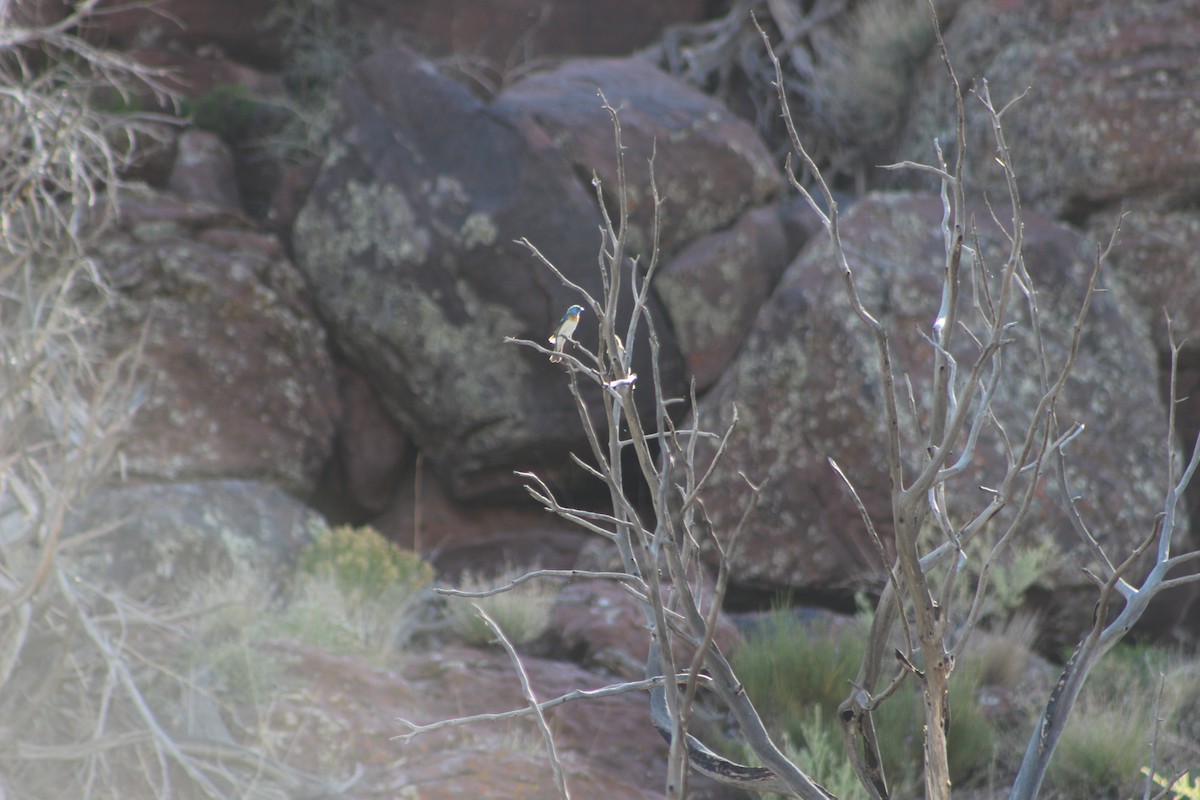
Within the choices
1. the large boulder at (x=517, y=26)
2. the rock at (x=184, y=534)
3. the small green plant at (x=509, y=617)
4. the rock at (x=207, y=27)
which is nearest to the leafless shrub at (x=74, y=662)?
the rock at (x=184, y=534)

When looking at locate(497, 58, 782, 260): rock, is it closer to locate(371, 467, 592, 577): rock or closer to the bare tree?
locate(371, 467, 592, 577): rock

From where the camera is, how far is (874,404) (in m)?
5.80

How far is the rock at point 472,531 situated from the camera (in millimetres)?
6793

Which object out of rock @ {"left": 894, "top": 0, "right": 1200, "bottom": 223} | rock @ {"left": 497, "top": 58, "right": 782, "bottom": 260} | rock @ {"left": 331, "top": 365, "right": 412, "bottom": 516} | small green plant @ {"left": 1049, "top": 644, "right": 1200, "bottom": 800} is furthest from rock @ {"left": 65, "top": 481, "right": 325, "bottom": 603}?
rock @ {"left": 894, "top": 0, "right": 1200, "bottom": 223}

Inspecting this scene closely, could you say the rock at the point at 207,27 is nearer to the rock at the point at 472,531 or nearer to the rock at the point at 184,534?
the rock at the point at 472,531

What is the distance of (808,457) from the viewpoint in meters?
5.93

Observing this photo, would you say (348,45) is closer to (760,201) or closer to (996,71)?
(760,201)

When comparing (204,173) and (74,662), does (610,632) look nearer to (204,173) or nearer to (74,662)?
(74,662)

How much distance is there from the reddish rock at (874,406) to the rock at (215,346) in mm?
2424

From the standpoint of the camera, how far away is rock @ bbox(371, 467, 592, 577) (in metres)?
6.79

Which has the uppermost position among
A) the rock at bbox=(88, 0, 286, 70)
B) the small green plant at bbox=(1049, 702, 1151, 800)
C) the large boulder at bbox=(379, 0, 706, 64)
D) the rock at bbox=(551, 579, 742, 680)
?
the large boulder at bbox=(379, 0, 706, 64)

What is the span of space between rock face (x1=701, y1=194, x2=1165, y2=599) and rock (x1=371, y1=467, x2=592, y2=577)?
1.19 metres

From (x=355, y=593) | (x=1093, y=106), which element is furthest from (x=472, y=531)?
(x=1093, y=106)

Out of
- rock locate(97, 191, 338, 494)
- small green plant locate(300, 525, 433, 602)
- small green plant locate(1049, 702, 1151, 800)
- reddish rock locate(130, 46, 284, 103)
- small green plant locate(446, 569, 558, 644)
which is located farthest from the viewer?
reddish rock locate(130, 46, 284, 103)
